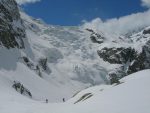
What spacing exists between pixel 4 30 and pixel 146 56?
4884 cm

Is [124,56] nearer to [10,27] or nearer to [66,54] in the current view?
[66,54]

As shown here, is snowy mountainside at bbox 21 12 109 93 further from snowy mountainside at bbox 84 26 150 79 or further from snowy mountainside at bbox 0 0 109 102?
snowy mountainside at bbox 84 26 150 79

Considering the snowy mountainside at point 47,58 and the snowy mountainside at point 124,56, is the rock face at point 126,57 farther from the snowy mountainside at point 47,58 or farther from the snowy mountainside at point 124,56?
the snowy mountainside at point 47,58

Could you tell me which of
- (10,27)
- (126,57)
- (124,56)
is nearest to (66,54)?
(124,56)

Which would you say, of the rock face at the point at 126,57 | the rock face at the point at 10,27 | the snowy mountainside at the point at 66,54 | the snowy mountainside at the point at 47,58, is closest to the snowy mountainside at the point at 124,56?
the rock face at the point at 126,57

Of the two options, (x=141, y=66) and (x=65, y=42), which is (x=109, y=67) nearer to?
(x=141, y=66)

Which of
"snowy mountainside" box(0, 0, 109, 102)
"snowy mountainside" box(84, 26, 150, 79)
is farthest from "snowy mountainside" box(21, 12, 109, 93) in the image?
"snowy mountainside" box(84, 26, 150, 79)

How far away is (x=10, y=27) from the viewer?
99.8 metres

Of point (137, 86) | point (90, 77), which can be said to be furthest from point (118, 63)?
point (137, 86)

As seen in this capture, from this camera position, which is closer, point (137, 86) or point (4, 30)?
point (137, 86)

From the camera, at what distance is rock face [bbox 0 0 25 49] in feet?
303

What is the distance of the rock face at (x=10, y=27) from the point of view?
92.2 metres

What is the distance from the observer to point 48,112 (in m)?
24.4

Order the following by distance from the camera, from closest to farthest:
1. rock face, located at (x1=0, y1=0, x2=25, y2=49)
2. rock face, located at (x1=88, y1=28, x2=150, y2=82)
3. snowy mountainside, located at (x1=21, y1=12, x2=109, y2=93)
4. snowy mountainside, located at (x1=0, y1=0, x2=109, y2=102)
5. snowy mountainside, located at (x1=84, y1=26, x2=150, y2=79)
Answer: snowy mountainside, located at (x1=0, y1=0, x2=109, y2=102), rock face, located at (x1=0, y1=0, x2=25, y2=49), snowy mountainside, located at (x1=21, y1=12, x2=109, y2=93), rock face, located at (x1=88, y1=28, x2=150, y2=82), snowy mountainside, located at (x1=84, y1=26, x2=150, y2=79)
